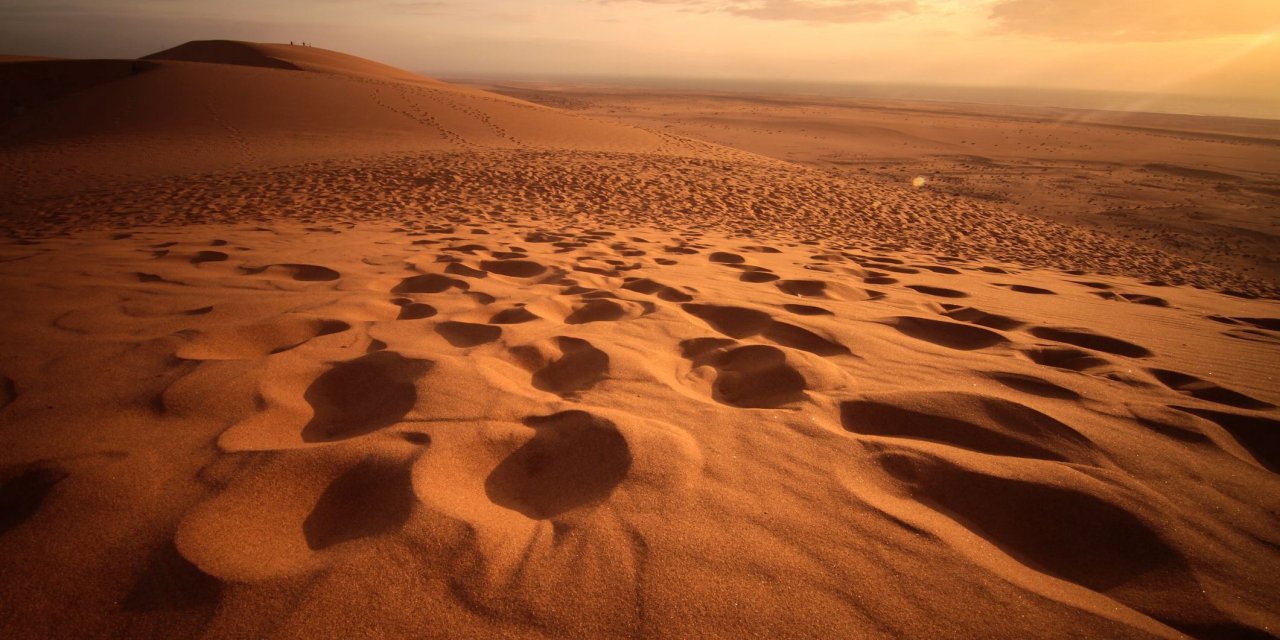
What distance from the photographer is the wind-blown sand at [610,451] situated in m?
1.16

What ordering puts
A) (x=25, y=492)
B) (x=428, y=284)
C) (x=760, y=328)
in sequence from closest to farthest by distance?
(x=25, y=492) → (x=760, y=328) → (x=428, y=284)

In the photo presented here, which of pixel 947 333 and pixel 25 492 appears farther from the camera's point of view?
pixel 947 333

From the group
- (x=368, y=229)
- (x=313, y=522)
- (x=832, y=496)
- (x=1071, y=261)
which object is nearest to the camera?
(x=313, y=522)

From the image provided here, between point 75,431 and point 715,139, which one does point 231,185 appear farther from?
point 715,139

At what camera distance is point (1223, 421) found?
1.93 metres

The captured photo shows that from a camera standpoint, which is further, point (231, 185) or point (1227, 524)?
point (231, 185)

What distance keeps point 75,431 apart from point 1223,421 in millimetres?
3793

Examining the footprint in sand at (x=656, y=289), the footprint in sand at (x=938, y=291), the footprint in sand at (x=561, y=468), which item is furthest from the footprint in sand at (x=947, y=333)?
the footprint in sand at (x=561, y=468)

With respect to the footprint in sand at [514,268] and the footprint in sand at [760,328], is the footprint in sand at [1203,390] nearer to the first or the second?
the footprint in sand at [760,328]

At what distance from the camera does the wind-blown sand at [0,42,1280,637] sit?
116cm

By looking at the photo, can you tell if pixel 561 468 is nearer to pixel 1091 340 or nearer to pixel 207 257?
pixel 1091 340

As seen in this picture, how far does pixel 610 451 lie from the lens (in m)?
1.64

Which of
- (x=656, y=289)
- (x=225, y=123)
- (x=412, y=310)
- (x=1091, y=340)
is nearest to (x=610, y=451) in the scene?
(x=412, y=310)

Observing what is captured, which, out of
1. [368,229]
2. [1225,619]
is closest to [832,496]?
[1225,619]
